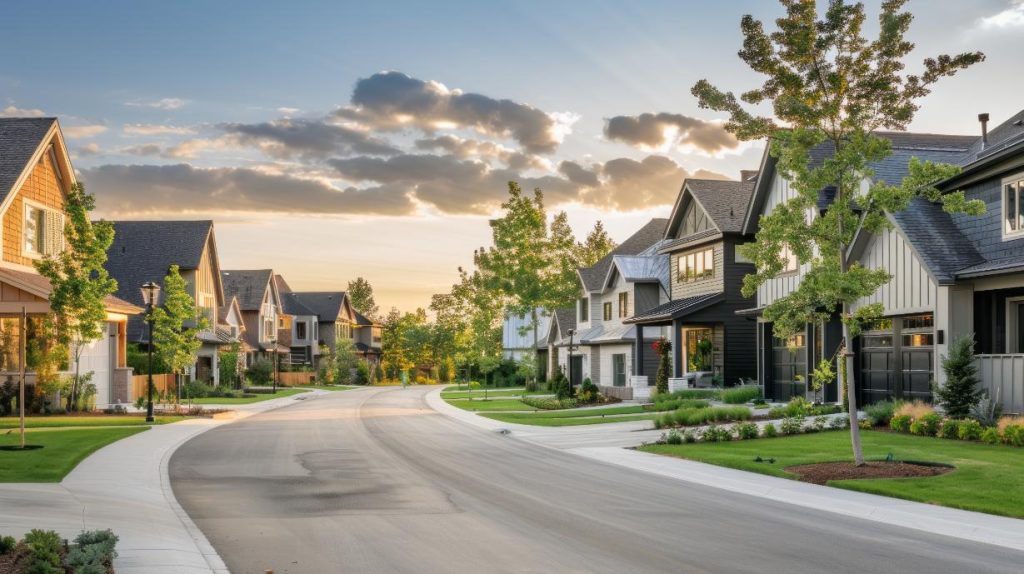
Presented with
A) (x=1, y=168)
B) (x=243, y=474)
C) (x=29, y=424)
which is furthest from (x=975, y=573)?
(x=1, y=168)

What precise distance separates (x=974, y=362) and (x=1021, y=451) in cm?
535

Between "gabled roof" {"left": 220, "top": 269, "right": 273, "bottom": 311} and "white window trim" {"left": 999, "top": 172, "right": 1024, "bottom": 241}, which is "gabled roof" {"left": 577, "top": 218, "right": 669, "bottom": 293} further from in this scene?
"gabled roof" {"left": 220, "top": 269, "right": 273, "bottom": 311}

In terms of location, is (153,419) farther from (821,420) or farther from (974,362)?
(974,362)

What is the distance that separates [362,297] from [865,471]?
137 m

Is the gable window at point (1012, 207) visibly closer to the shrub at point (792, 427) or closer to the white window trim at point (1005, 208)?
the white window trim at point (1005, 208)

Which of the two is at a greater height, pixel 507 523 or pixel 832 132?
pixel 832 132

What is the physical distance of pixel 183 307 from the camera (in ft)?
130

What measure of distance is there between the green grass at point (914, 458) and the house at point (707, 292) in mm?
16911

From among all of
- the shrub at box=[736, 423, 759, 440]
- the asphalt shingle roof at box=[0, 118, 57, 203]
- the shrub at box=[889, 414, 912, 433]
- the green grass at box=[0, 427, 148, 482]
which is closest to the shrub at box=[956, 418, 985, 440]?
the shrub at box=[889, 414, 912, 433]

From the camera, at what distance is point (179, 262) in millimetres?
55906

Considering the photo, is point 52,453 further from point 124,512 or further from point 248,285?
point 248,285

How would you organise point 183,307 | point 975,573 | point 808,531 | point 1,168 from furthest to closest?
point 183,307 → point 1,168 → point 808,531 → point 975,573

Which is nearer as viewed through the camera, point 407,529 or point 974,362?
point 407,529

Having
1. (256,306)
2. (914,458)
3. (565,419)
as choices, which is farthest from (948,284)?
(256,306)
